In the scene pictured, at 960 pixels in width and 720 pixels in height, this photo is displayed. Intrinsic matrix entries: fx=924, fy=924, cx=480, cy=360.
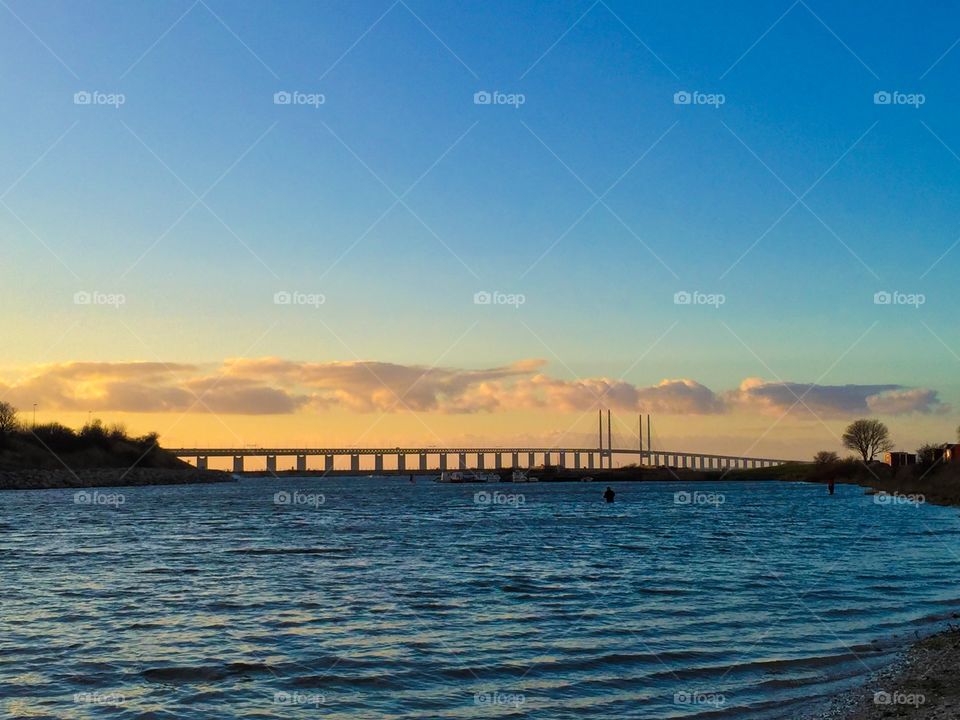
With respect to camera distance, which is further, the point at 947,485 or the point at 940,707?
the point at 947,485

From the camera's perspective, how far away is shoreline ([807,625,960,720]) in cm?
1708

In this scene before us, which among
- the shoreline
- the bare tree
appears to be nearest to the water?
the shoreline

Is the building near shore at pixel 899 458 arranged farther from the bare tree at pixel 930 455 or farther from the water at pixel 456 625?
the water at pixel 456 625

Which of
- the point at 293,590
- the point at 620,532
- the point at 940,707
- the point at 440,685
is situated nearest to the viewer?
the point at 940,707

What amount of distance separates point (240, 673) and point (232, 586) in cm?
1562

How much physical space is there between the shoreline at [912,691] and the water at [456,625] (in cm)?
77

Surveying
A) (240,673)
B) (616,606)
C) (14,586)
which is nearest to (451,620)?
(616,606)

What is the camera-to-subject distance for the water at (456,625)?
19.5m

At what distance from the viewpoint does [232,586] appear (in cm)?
3634

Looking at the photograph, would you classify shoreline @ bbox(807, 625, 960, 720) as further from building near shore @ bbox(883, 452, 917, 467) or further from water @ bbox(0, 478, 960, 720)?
building near shore @ bbox(883, 452, 917, 467)

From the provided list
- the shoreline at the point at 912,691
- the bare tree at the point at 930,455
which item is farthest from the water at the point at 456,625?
the bare tree at the point at 930,455

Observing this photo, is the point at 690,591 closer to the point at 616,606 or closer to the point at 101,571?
the point at 616,606

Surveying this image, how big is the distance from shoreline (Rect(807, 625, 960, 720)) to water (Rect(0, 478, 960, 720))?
0.77 m

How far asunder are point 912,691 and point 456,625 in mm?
12948
